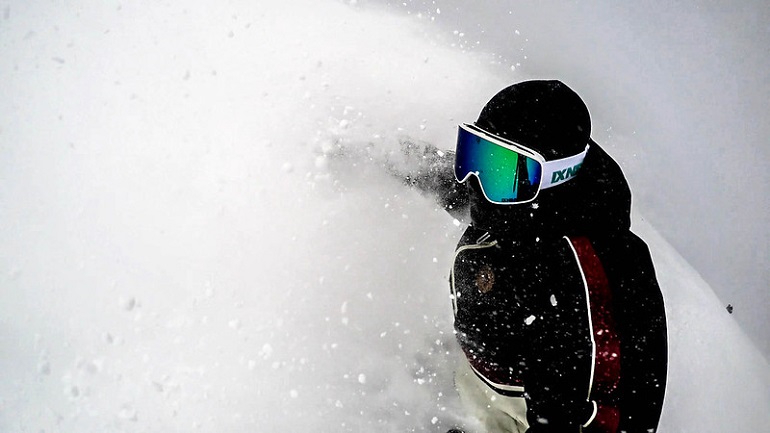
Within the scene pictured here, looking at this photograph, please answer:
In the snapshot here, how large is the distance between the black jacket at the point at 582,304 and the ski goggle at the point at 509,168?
0.03m

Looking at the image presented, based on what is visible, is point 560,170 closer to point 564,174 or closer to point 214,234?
point 564,174

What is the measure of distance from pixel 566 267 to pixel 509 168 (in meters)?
0.25

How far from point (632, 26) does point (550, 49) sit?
374 millimetres

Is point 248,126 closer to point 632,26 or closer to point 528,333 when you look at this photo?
point 528,333

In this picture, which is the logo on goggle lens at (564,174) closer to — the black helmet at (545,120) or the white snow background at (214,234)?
the black helmet at (545,120)

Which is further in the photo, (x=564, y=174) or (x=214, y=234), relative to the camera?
(x=214, y=234)

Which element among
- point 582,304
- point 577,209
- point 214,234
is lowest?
point 214,234

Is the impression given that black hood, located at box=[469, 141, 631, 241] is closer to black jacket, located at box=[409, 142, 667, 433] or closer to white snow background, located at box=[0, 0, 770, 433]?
black jacket, located at box=[409, 142, 667, 433]

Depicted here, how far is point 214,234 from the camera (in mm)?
1978

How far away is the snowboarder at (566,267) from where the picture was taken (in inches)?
42.2

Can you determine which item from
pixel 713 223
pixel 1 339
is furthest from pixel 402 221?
pixel 1 339

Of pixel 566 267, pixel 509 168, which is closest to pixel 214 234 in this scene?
pixel 509 168

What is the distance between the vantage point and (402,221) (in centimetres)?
220

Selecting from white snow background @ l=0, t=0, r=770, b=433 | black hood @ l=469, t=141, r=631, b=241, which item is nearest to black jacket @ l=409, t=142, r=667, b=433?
black hood @ l=469, t=141, r=631, b=241
